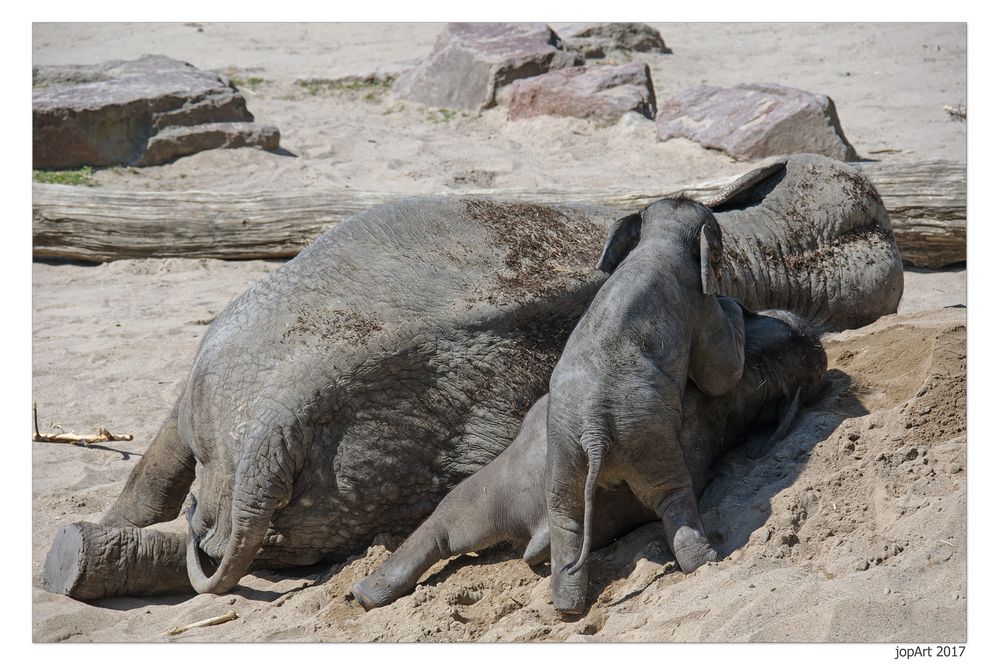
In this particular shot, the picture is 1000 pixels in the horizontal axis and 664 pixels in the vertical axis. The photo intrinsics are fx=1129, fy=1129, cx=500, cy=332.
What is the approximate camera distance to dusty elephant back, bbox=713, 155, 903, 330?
5.38m

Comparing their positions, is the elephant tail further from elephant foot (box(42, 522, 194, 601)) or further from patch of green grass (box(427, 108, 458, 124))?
patch of green grass (box(427, 108, 458, 124))

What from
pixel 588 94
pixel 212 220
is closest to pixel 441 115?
pixel 588 94

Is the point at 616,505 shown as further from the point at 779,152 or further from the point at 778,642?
the point at 779,152

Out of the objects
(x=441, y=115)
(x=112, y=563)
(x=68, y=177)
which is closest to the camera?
(x=112, y=563)

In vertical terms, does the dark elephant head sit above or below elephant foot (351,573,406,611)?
above

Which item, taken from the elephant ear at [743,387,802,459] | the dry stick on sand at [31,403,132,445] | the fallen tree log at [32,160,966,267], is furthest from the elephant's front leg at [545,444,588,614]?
the fallen tree log at [32,160,966,267]

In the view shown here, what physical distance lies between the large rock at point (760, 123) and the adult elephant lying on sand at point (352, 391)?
5355 mm

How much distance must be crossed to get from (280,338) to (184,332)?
3.13m

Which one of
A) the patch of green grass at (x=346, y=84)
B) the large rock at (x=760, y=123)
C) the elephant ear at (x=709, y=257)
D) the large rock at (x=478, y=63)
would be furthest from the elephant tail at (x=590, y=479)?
the patch of green grass at (x=346, y=84)

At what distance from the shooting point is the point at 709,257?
390cm

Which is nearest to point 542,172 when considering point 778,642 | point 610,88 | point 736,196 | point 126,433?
point 610,88

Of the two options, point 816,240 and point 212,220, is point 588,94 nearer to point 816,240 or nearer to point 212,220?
Result: point 212,220

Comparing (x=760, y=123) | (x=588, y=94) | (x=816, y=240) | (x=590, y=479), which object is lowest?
(x=590, y=479)

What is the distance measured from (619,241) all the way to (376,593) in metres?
1.56
